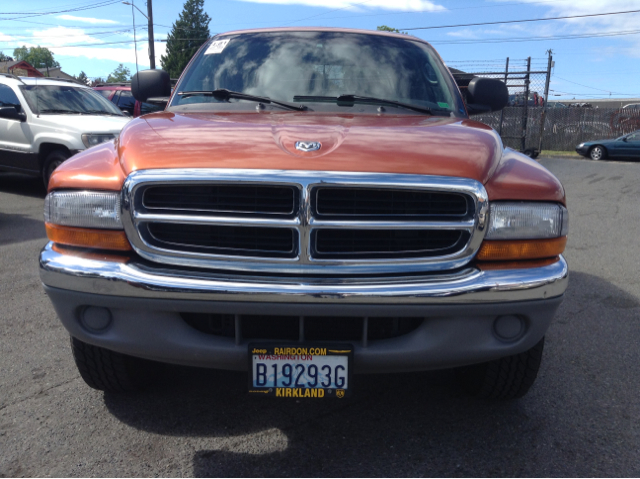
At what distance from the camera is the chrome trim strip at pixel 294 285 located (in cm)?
219

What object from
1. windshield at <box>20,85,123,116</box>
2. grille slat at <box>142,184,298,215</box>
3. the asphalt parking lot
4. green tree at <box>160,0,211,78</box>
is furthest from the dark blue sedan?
green tree at <box>160,0,211,78</box>

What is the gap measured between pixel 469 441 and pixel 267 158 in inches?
59.7

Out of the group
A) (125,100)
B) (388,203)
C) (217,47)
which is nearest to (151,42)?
(125,100)

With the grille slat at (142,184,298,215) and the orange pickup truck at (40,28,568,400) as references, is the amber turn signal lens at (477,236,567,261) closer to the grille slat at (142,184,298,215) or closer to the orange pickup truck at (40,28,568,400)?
the orange pickup truck at (40,28,568,400)

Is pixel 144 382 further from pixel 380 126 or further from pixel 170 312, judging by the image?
pixel 380 126

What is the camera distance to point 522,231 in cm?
236

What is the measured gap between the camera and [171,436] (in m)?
2.67

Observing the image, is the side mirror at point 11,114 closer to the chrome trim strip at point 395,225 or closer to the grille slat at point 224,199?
the grille slat at point 224,199

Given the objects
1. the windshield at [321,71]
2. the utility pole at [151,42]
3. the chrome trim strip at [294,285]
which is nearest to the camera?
the chrome trim strip at [294,285]

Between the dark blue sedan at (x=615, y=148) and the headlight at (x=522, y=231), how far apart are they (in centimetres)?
2011

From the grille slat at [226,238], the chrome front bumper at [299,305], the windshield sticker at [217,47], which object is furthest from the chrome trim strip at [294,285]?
the windshield sticker at [217,47]

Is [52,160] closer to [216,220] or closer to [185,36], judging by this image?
[216,220]

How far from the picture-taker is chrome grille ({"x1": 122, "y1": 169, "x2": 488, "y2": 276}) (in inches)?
88.4

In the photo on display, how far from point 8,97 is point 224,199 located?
8.98m
